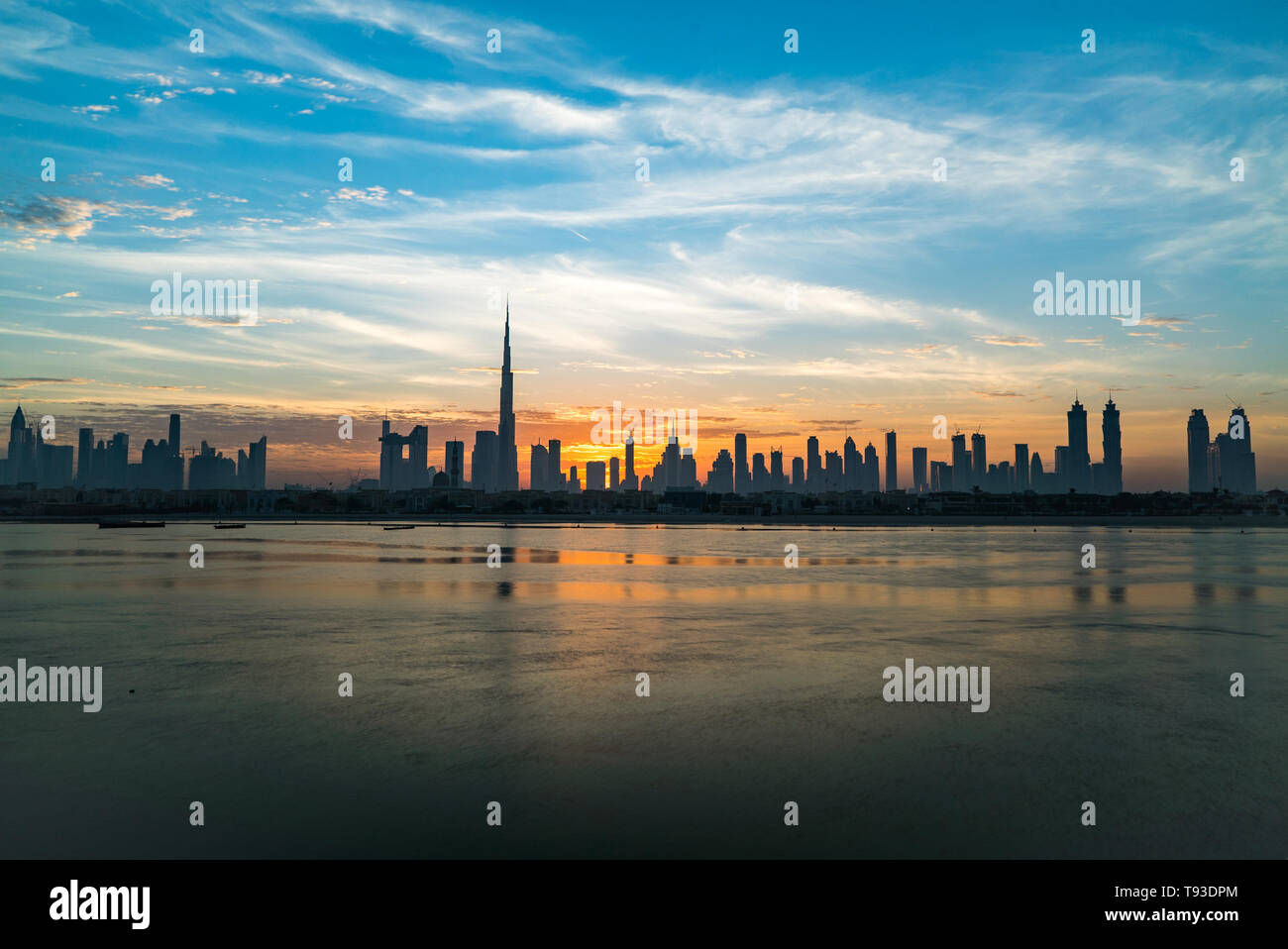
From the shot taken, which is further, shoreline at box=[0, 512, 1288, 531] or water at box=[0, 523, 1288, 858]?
shoreline at box=[0, 512, 1288, 531]

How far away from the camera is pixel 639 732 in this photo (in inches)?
489

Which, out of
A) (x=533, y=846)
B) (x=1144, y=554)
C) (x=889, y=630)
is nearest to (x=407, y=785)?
(x=533, y=846)

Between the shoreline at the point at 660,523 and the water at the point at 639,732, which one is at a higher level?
the water at the point at 639,732

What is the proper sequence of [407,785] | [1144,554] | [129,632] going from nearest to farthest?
[407,785] < [129,632] < [1144,554]

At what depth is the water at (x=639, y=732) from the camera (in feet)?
28.9

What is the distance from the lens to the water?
28.9ft

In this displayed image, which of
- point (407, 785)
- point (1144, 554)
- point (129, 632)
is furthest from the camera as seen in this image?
point (1144, 554)

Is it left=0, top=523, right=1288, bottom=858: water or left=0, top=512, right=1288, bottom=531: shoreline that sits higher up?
left=0, top=523, right=1288, bottom=858: water

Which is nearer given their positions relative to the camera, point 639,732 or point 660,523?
point 639,732

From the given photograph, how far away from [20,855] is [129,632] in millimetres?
15200

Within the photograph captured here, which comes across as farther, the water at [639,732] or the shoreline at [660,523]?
the shoreline at [660,523]

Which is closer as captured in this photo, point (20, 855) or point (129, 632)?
point (20, 855)

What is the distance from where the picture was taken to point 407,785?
1012 cm
